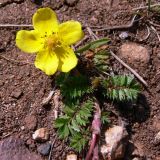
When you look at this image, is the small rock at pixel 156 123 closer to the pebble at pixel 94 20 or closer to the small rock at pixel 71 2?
the pebble at pixel 94 20

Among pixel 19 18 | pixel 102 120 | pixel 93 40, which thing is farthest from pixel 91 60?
pixel 19 18

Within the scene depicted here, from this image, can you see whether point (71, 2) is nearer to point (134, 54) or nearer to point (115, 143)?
point (134, 54)

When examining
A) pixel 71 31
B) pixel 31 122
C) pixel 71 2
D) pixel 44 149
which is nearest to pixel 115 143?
pixel 44 149

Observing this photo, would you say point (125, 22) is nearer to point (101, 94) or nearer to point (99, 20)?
point (99, 20)

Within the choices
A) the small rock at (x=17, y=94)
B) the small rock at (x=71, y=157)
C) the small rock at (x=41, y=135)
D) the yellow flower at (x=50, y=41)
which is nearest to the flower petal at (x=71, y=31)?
the yellow flower at (x=50, y=41)

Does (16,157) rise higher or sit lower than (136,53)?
lower

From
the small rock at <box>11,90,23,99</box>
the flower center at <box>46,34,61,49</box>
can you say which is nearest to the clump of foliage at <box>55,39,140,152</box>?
the flower center at <box>46,34,61,49</box>
